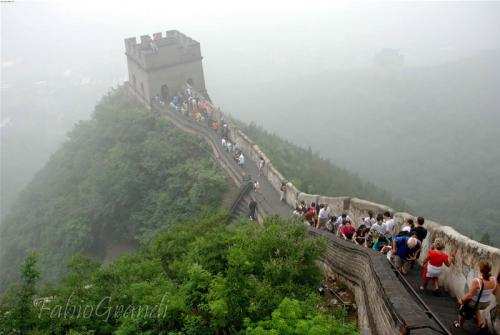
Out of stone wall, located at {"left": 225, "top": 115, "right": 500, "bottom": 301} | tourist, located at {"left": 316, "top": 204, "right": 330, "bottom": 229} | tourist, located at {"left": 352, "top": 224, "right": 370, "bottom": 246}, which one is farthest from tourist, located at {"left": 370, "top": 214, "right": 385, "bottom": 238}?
tourist, located at {"left": 316, "top": 204, "right": 330, "bottom": 229}

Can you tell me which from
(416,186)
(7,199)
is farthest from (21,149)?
(416,186)

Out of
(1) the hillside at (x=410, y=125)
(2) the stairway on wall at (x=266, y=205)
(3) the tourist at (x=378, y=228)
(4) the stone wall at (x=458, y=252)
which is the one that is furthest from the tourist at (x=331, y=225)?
(1) the hillside at (x=410, y=125)

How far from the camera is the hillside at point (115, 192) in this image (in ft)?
74.8

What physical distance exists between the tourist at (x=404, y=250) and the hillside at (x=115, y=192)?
442 inches

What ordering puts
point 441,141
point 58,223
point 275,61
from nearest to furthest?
point 58,223 < point 441,141 < point 275,61

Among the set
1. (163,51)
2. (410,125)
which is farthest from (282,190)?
(410,125)

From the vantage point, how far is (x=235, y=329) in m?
7.77

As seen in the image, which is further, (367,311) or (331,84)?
(331,84)

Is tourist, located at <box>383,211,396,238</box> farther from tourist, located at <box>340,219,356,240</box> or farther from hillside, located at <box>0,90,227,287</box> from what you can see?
hillside, located at <box>0,90,227,287</box>

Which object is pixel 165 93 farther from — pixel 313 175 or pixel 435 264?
pixel 435 264

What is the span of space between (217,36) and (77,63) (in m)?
34.0

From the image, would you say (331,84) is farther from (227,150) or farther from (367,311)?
(367,311)

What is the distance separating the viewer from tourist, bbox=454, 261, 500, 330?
21.7 ft

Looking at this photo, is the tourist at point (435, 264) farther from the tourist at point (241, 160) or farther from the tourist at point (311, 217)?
the tourist at point (241, 160)
